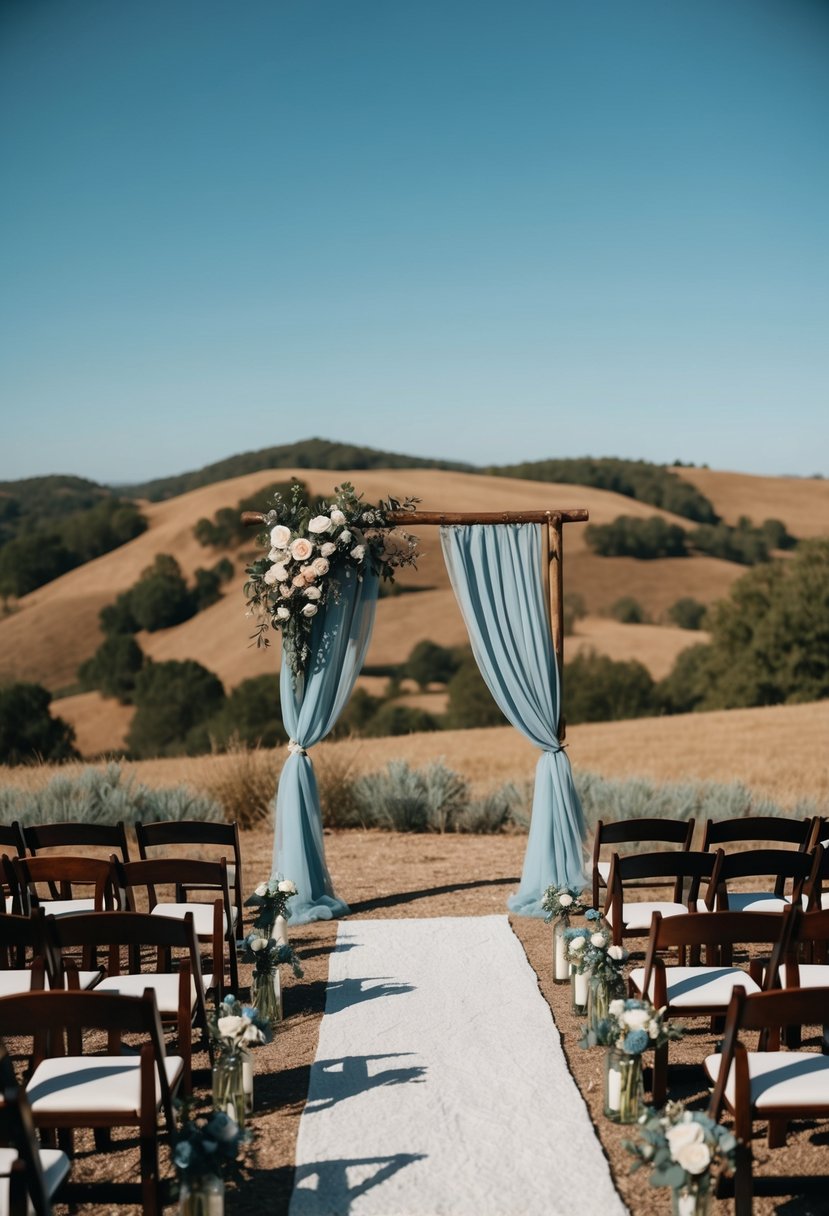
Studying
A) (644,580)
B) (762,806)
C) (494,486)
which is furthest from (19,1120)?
(494,486)

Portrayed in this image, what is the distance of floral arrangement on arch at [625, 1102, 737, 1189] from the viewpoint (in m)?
3.24

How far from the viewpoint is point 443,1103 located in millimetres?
4609

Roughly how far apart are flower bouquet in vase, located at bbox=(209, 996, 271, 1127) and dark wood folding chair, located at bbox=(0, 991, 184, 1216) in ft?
0.77

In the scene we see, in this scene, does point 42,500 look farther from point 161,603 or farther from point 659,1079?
point 659,1079

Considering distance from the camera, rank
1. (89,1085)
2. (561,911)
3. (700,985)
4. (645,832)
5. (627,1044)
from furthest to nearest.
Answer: (645,832)
(561,911)
(700,985)
(627,1044)
(89,1085)

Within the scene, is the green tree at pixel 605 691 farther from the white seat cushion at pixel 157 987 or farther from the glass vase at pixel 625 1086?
the glass vase at pixel 625 1086

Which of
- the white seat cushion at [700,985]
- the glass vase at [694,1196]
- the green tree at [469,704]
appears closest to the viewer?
the glass vase at [694,1196]

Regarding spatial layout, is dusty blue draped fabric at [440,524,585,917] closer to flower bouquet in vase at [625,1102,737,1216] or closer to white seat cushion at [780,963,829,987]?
white seat cushion at [780,963,829,987]

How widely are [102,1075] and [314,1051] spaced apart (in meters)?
1.71

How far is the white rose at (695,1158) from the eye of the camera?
323 cm

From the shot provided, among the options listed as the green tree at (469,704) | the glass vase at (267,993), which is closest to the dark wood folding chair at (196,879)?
the glass vase at (267,993)

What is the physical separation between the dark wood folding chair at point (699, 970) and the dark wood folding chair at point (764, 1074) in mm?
205

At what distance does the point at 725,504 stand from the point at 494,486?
12.7 m

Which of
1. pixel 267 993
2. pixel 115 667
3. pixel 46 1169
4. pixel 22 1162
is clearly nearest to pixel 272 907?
pixel 267 993
